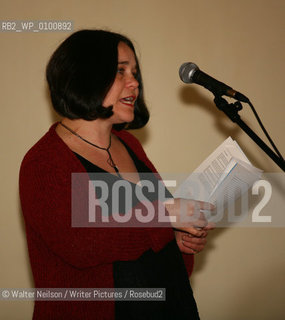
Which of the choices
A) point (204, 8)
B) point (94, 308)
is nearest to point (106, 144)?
point (94, 308)

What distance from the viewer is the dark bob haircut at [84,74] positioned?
129cm

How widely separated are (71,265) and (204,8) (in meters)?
1.62

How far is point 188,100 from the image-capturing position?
7.39ft

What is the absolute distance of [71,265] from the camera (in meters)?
1.22

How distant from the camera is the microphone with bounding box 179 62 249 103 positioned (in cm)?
106

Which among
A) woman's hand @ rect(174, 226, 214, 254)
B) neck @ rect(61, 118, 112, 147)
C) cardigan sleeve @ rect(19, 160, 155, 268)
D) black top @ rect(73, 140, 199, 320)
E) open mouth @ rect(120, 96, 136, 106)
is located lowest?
black top @ rect(73, 140, 199, 320)

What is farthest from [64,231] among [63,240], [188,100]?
[188,100]

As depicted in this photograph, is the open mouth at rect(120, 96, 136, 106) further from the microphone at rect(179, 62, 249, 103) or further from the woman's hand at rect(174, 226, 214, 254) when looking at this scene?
the woman's hand at rect(174, 226, 214, 254)

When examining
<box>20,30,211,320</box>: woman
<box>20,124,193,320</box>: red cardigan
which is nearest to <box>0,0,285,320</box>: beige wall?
<box>20,30,211,320</box>: woman

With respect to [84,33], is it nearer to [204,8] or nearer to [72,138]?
[72,138]

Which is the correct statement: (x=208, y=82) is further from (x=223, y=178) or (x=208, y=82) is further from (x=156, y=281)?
(x=156, y=281)

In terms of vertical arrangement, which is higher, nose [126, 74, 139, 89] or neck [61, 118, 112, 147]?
nose [126, 74, 139, 89]

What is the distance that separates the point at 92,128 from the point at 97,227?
1.31 ft

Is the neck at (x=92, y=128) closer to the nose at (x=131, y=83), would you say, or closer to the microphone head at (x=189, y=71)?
the nose at (x=131, y=83)
